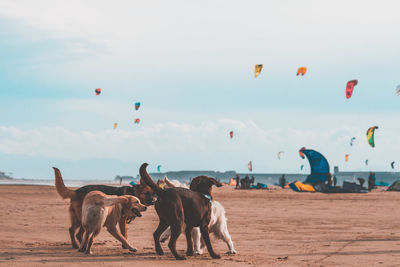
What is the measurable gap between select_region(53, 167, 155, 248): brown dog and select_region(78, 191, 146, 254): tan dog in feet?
0.94

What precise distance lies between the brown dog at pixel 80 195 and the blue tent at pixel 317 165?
2941 cm

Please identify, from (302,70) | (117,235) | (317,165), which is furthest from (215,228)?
(302,70)

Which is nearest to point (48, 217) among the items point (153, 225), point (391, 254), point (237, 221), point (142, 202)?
point (153, 225)

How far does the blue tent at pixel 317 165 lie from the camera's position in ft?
124

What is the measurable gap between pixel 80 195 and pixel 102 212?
3.34 feet

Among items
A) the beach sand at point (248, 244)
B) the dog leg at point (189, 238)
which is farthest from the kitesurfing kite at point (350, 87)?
the dog leg at point (189, 238)

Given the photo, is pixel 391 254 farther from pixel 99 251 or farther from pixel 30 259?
pixel 30 259

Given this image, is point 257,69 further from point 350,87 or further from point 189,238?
point 189,238

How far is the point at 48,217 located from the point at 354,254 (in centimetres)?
1043

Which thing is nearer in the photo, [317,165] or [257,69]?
[317,165]

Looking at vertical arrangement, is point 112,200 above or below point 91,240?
above

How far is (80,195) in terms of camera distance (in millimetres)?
8867

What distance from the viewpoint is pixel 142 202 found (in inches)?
360

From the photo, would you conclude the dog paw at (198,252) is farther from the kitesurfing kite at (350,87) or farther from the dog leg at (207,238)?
the kitesurfing kite at (350,87)
